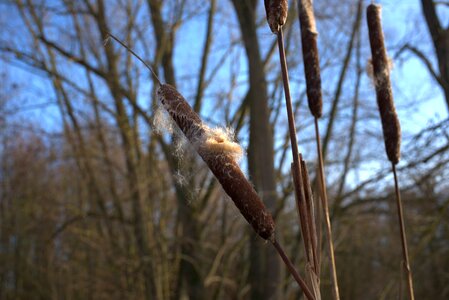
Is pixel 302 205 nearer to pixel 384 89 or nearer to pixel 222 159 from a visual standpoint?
pixel 222 159

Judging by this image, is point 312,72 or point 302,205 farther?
point 312,72

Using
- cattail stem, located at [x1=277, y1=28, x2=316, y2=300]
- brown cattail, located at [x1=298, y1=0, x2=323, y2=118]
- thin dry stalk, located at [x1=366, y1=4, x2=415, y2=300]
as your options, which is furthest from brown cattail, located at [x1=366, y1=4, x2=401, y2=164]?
cattail stem, located at [x1=277, y1=28, x2=316, y2=300]

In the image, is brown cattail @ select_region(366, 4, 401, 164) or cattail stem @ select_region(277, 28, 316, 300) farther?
brown cattail @ select_region(366, 4, 401, 164)

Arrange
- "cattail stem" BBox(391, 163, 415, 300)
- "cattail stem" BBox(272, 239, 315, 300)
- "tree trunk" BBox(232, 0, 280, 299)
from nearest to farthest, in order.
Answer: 1. "cattail stem" BBox(272, 239, 315, 300)
2. "cattail stem" BBox(391, 163, 415, 300)
3. "tree trunk" BBox(232, 0, 280, 299)

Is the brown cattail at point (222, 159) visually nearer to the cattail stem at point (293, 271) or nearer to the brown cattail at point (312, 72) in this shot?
the cattail stem at point (293, 271)

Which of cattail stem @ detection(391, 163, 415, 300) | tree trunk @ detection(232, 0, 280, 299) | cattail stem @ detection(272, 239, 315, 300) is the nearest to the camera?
cattail stem @ detection(272, 239, 315, 300)

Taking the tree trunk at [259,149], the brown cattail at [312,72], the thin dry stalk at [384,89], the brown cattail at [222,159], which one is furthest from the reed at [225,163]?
the tree trunk at [259,149]

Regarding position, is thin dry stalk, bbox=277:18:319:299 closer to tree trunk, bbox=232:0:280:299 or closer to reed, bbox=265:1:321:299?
reed, bbox=265:1:321:299

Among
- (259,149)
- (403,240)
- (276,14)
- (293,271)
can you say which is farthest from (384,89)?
(259,149)
